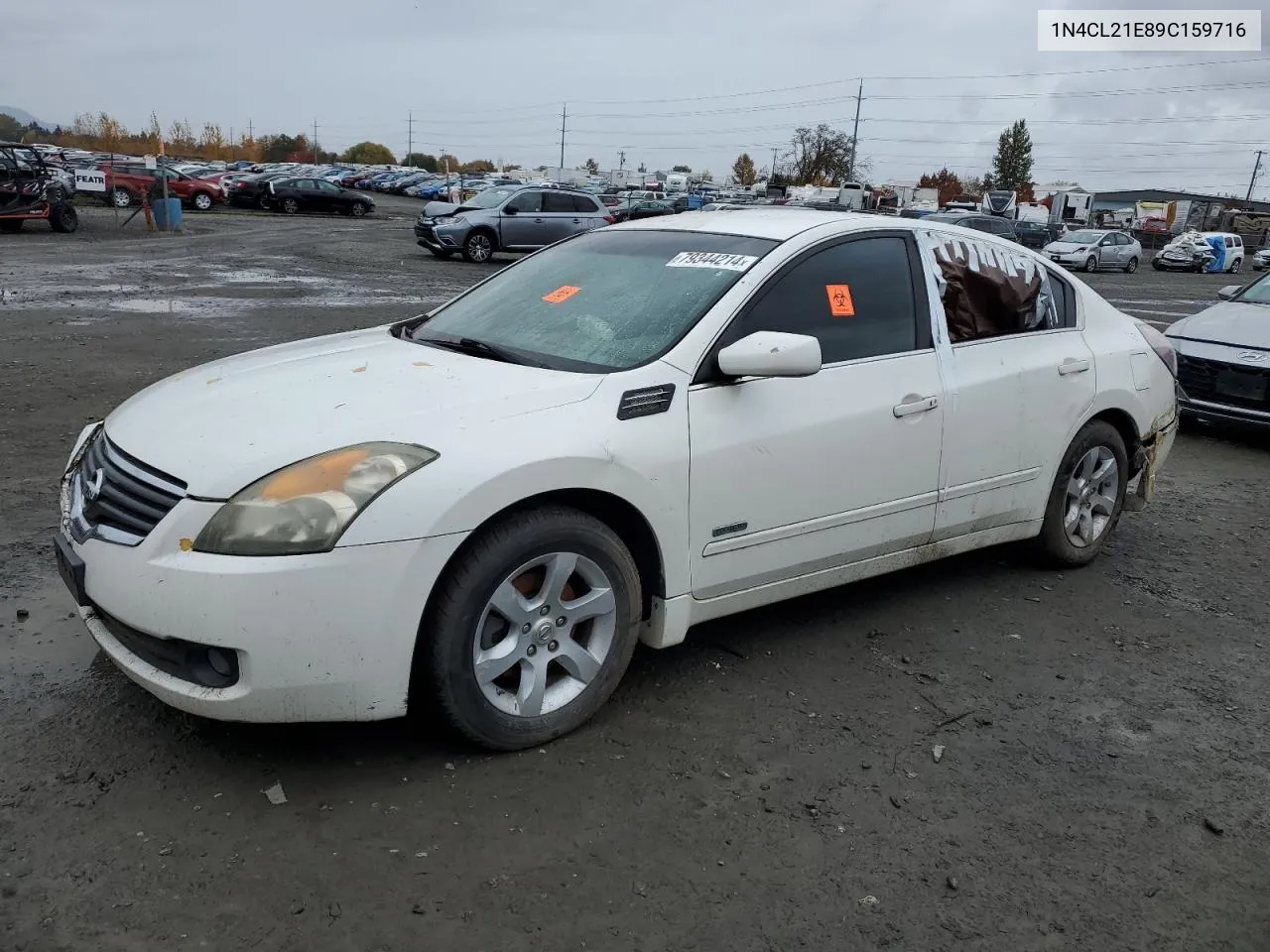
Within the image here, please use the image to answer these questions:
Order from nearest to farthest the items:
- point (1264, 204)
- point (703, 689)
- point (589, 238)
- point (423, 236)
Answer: point (703, 689) → point (589, 238) → point (423, 236) → point (1264, 204)

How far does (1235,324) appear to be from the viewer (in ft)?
27.8

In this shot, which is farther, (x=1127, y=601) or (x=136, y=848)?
(x=1127, y=601)

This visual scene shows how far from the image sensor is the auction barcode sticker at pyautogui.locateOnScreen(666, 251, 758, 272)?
3.82 m

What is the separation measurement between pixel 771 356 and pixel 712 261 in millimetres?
683

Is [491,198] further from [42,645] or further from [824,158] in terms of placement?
[824,158]

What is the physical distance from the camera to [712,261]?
12.8 feet

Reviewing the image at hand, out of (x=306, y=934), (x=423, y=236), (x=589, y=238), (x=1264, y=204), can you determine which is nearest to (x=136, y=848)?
(x=306, y=934)

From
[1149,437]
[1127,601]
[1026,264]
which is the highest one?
[1026,264]

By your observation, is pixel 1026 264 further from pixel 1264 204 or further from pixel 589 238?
pixel 1264 204

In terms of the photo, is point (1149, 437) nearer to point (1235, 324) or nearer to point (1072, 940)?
point (1072, 940)

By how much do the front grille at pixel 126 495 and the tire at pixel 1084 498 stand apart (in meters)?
3.70

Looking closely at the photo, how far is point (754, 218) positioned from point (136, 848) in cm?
315

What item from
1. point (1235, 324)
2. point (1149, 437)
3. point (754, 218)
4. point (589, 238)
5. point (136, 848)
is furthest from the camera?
point (1235, 324)

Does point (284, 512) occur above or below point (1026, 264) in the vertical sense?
below
